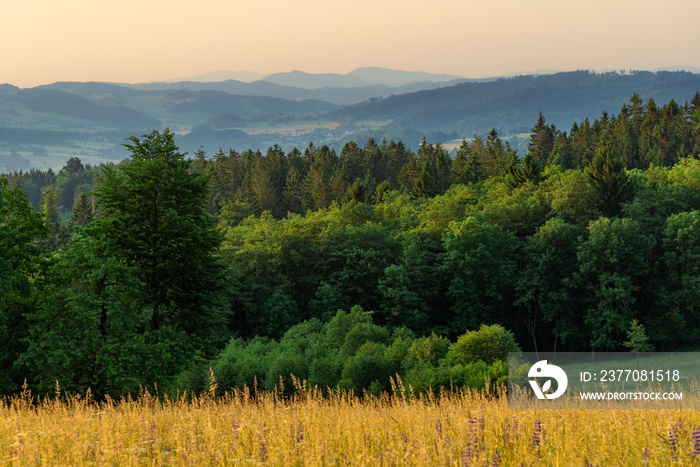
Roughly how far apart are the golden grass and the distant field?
16 millimetres

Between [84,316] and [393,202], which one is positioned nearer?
[84,316]

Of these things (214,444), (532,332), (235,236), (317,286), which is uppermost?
(214,444)

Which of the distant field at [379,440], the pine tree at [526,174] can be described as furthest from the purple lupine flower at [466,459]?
the pine tree at [526,174]

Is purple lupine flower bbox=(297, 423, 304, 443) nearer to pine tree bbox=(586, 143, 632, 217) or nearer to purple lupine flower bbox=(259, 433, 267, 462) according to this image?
purple lupine flower bbox=(259, 433, 267, 462)

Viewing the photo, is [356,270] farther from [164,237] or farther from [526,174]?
[164,237]

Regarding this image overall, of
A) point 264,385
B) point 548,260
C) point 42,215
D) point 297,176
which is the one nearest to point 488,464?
point 42,215

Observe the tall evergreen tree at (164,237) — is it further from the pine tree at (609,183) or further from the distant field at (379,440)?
the pine tree at (609,183)

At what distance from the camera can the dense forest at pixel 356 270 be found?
25.3m

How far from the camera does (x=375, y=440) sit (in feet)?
22.1

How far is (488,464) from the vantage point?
18.2 feet

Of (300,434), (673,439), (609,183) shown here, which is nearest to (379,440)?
(300,434)

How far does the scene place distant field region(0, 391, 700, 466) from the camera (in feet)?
18.8

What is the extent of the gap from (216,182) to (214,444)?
141560mm

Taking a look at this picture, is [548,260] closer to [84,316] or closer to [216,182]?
[84,316]
